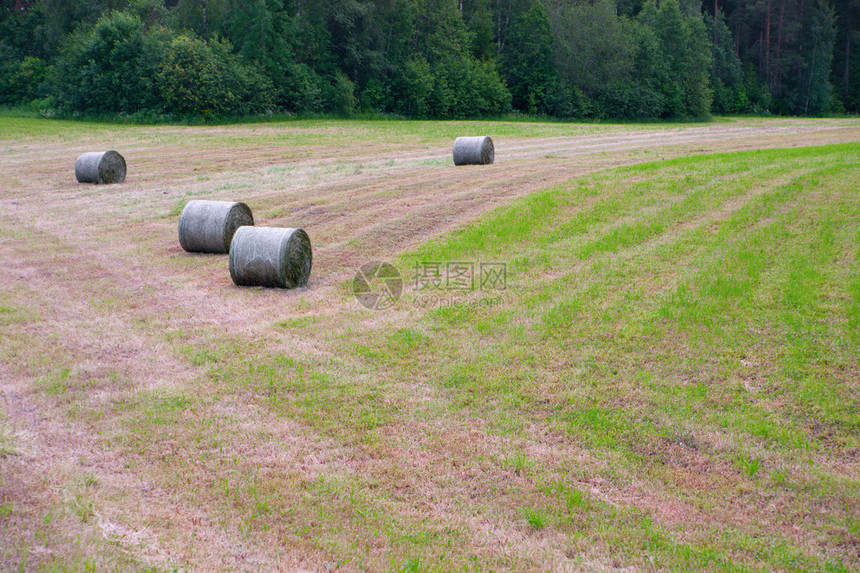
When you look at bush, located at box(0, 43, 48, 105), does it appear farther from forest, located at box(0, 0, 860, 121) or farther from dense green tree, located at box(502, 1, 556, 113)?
dense green tree, located at box(502, 1, 556, 113)

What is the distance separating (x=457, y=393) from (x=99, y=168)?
1736cm

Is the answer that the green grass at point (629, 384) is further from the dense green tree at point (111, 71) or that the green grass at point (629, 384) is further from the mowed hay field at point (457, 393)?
the dense green tree at point (111, 71)

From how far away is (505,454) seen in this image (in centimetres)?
618


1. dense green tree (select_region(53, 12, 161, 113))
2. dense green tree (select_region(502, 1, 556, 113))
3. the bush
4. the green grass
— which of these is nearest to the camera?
the green grass

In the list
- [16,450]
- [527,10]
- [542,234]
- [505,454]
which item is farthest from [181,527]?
[527,10]

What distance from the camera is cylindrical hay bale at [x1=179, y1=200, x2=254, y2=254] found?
12.7 m

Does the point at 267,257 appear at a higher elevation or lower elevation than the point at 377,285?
higher

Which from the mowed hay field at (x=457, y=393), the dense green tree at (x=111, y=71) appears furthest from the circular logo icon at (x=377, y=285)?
the dense green tree at (x=111, y=71)

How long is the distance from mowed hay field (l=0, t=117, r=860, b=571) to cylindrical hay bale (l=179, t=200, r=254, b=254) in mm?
472

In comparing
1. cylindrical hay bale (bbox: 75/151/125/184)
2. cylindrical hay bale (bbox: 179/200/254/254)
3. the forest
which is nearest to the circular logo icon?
cylindrical hay bale (bbox: 179/200/254/254)

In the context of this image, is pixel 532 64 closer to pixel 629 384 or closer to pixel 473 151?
pixel 473 151

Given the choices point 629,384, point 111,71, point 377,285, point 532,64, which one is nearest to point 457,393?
point 629,384

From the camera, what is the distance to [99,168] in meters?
20.8

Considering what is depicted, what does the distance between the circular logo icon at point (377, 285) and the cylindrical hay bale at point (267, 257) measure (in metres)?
1.03
